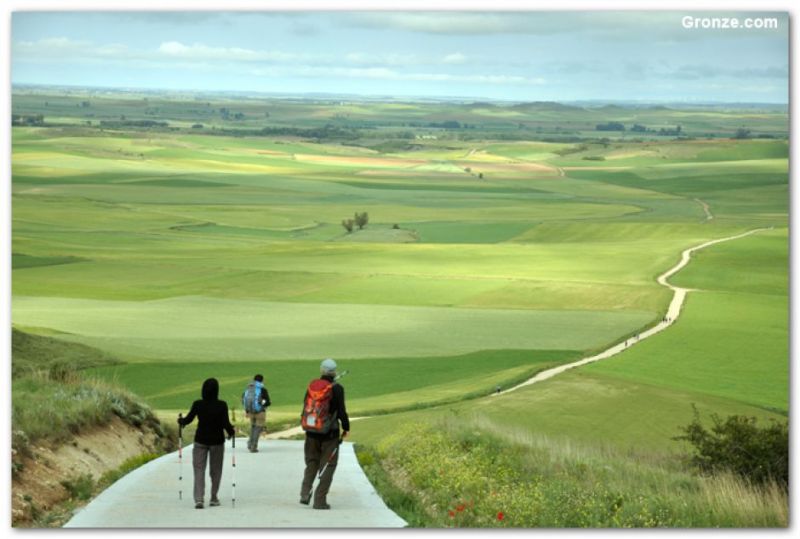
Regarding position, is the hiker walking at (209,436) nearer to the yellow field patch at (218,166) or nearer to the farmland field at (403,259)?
the farmland field at (403,259)

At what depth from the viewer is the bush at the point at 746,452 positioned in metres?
18.8

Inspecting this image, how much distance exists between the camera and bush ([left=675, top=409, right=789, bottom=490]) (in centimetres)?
1877

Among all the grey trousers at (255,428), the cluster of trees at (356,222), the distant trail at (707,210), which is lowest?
the cluster of trees at (356,222)

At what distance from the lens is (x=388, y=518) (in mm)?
12938

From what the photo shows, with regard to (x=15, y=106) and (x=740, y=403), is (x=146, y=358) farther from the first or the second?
(x=740, y=403)

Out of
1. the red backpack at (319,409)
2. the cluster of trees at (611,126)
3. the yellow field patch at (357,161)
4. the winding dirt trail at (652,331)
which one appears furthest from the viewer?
the yellow field patch at (357,161)

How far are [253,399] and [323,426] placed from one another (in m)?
5.12

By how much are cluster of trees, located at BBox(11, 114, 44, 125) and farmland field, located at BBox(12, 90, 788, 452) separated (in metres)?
0.66

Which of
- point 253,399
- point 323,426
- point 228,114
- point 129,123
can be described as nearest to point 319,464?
point 323,426

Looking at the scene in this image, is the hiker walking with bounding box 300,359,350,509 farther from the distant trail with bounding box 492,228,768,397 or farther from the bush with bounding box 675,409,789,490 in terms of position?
the distant trail with bounding box 492,228,768,397

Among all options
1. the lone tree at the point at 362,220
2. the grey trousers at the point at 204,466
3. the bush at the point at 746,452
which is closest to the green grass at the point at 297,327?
the bush at the point at 746,452

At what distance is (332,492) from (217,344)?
1396cm

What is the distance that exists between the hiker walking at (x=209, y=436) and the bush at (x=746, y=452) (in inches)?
333

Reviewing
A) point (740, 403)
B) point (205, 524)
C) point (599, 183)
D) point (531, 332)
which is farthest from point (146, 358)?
point (599, 183)
